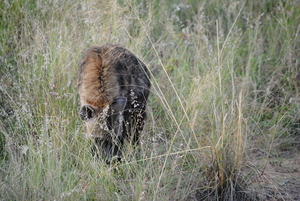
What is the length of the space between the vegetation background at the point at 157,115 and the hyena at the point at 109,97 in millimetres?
205

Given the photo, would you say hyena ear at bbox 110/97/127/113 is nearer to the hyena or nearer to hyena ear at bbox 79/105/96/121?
the hyena

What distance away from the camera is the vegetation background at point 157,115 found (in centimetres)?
436

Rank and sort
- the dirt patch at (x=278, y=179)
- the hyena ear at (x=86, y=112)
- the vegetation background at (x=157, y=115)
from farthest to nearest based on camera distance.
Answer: the hyena ear at (x=86, y=112)
the dirt patch at (x=278, y=179)
the vegetation background at (x=157, y=115)

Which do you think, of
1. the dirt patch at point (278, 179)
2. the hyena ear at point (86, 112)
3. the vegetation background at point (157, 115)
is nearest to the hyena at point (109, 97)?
the hyena ear at point (86, 112)

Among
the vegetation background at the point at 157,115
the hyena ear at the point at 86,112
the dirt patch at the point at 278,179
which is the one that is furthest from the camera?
the hyena ear at the point at 86,112

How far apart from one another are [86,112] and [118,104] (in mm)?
383

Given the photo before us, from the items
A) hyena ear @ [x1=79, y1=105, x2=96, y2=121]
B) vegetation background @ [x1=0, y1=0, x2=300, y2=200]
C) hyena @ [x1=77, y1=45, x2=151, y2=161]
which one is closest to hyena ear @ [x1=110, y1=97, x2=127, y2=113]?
hyena @ [x1=77, y1=45, x2=151, y2=161]

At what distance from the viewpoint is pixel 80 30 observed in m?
7.03

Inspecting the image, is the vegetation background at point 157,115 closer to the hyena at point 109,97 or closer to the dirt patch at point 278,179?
the dirt patch at point 278,179

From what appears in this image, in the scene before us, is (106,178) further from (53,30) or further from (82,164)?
(53,30)

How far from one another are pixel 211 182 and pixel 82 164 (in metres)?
1.33

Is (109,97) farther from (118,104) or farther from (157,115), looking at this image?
(157,115)

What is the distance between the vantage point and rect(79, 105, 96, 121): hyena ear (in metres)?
5.12

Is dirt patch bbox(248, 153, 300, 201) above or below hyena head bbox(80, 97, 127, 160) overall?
below
